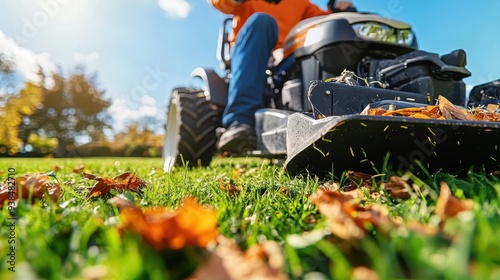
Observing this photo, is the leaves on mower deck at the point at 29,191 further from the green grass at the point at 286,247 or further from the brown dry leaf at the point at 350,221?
the brown dry leaf at the point at 350,221

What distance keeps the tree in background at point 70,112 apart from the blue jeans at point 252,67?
2714 centimetres

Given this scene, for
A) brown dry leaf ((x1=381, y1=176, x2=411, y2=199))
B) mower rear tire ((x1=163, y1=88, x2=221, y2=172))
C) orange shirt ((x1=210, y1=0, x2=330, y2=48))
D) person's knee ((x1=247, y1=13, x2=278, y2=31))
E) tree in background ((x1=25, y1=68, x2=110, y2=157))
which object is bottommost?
tree in background ((x1=25, y1=68, x2=110, y2=157))

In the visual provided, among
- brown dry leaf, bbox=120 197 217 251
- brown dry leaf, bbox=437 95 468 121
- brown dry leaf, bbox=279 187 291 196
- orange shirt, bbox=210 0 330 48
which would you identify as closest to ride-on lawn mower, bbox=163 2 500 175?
brown dry leaf, bbox=437 95 468 121

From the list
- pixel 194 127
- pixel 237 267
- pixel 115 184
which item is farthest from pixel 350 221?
pixel 194 127

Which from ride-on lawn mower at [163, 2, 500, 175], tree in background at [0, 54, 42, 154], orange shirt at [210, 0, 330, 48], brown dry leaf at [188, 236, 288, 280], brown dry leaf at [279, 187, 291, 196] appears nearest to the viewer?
brown dry leaf at [188, 236, 288, 280]

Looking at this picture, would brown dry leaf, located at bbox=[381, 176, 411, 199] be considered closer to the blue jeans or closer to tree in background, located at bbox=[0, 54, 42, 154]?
the blue jeans

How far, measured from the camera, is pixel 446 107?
1.44 metres

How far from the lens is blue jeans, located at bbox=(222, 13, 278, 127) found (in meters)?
2.77

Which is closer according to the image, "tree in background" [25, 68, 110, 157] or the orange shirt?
the orange shirt

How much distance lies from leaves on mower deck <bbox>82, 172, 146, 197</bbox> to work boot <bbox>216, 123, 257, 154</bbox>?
1.08m

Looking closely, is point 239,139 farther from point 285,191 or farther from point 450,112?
point 450,112

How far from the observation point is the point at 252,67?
2.78 meters

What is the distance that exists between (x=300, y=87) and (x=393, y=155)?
1.20 meters

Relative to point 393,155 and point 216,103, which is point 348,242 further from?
point 216,103
